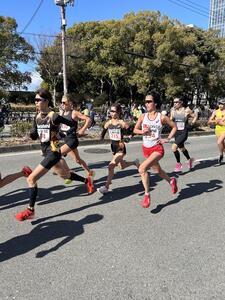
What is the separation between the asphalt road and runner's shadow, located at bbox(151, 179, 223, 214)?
A: 0.02 meters

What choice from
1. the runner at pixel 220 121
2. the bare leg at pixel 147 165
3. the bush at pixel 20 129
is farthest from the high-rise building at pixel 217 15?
the bare leg at pixel 147 165

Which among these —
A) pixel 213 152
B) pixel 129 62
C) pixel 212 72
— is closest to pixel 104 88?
pixel 129 62

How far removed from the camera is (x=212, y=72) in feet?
138

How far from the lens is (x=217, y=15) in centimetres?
3606

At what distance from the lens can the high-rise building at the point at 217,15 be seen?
105ft

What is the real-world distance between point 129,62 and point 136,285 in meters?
35.2

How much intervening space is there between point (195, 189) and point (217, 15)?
109 feet

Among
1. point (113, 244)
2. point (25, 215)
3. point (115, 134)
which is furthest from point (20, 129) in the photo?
point (113, 244)

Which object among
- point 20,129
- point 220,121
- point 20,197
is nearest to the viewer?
point 20,197

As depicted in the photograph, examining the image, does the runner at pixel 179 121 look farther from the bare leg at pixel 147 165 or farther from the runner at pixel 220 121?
the bare leg at pixel 147 165

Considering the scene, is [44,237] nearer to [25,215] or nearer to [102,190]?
[25,215]

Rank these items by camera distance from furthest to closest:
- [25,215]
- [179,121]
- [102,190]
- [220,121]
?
[220,121] < [179,121] < [102,190] < [25,215]

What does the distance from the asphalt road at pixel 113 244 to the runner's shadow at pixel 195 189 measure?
2cm

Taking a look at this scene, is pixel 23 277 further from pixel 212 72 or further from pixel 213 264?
pixel 212 72
